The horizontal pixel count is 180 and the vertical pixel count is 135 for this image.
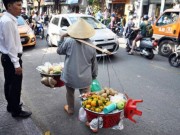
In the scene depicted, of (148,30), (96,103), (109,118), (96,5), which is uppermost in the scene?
(96,5)

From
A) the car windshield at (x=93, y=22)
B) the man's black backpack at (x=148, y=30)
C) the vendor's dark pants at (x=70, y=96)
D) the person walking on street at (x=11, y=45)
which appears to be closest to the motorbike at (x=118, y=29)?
the car windshield at (x=93, y=22)

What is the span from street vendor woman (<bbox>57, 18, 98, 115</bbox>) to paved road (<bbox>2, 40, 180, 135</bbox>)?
1.00 feet

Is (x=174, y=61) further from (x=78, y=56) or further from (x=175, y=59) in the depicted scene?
(x=78, y=56)

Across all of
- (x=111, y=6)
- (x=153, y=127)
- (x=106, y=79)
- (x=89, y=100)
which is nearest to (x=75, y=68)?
(x=89, y=100)

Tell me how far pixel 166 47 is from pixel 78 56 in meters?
6.96

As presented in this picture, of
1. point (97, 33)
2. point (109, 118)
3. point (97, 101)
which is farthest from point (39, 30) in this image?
point (109, 118)

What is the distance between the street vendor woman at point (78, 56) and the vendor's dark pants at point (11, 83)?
702mm

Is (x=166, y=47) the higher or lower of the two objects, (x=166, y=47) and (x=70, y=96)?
the higher

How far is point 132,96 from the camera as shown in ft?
16.7

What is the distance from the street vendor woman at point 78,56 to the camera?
3312 mm

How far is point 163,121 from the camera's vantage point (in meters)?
3.95

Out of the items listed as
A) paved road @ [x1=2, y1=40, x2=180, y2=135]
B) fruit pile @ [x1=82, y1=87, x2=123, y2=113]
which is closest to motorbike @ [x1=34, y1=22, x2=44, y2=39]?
paved road @ [x1=2, y1=40, x2=180, y2=135]

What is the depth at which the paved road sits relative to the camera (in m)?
3.66

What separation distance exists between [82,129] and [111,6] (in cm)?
2070
